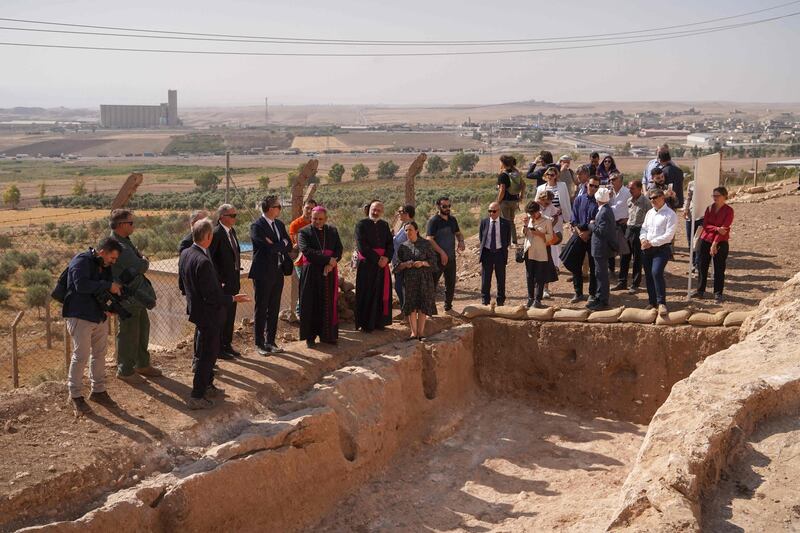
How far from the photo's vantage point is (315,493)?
8.23m

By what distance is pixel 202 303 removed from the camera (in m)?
8.03

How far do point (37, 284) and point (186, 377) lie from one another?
563 inches

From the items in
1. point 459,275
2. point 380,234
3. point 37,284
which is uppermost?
point 380,234

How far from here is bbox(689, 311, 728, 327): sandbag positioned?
10.4m

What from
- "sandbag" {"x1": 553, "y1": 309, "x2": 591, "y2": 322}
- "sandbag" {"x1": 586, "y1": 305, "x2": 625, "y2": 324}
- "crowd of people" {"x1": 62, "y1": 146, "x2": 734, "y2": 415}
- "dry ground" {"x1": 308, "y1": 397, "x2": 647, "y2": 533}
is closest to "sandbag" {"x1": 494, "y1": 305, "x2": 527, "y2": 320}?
"crowd of people" {"x1": 62, "y1": 146, "x2": 734, "y2": 415}

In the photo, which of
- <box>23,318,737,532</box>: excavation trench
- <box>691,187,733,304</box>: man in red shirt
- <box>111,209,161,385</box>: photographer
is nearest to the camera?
<box>23,318,737,532</box>: excavation trench

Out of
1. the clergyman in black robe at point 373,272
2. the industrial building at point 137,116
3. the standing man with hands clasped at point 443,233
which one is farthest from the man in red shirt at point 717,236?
the industrial building at point 137,116

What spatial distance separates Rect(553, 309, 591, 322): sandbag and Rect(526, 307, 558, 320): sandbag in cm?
5

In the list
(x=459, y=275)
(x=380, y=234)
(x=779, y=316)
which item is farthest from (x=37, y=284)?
(x=779, y=316)

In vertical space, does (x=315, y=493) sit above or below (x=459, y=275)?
below

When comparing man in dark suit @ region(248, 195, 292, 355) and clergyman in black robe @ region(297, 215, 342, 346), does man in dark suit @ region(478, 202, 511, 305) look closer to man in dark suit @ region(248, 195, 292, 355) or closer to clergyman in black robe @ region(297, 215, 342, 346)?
clergyman in black robe @ region(297, 215, 342, 346)

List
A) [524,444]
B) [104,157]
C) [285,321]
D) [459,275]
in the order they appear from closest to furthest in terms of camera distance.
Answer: [524,444] → [285,321] → [459,275] → [104,157]

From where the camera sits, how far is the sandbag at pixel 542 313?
11.2 meters

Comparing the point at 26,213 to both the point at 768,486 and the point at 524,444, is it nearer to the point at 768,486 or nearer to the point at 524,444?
the point at 524,444
